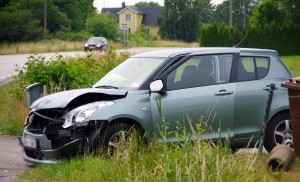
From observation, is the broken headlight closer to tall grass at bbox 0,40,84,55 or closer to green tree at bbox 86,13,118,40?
tall grass at bbox 0,40,84,55

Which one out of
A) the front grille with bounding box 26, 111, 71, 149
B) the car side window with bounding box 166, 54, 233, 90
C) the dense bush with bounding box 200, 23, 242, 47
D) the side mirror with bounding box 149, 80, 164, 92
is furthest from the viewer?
the dense bush with bounding box 200, 23, 242, 47

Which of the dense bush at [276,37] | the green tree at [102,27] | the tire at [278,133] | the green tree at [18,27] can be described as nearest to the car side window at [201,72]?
the tire at [278,133]

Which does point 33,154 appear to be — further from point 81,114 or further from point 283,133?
point 283,133

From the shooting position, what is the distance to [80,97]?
8195 mm

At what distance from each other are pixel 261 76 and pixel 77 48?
52622 mm

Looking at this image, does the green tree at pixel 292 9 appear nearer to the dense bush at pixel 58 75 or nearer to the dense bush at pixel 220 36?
the dense bush at pixel 220 36

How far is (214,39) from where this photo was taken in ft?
170

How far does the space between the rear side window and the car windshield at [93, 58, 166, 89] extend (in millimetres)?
1173

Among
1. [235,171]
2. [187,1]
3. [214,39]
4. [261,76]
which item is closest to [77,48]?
[214,39]

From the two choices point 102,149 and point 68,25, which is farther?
point 68,25

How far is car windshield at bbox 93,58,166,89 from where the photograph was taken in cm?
880

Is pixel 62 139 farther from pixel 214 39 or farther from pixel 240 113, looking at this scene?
pixel 214 39

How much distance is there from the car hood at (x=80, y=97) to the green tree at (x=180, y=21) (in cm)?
9212

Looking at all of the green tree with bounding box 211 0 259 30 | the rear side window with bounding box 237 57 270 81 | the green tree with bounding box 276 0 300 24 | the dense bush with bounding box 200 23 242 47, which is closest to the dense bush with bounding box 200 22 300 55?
the dense bush with bounding box 200 23 242 47
